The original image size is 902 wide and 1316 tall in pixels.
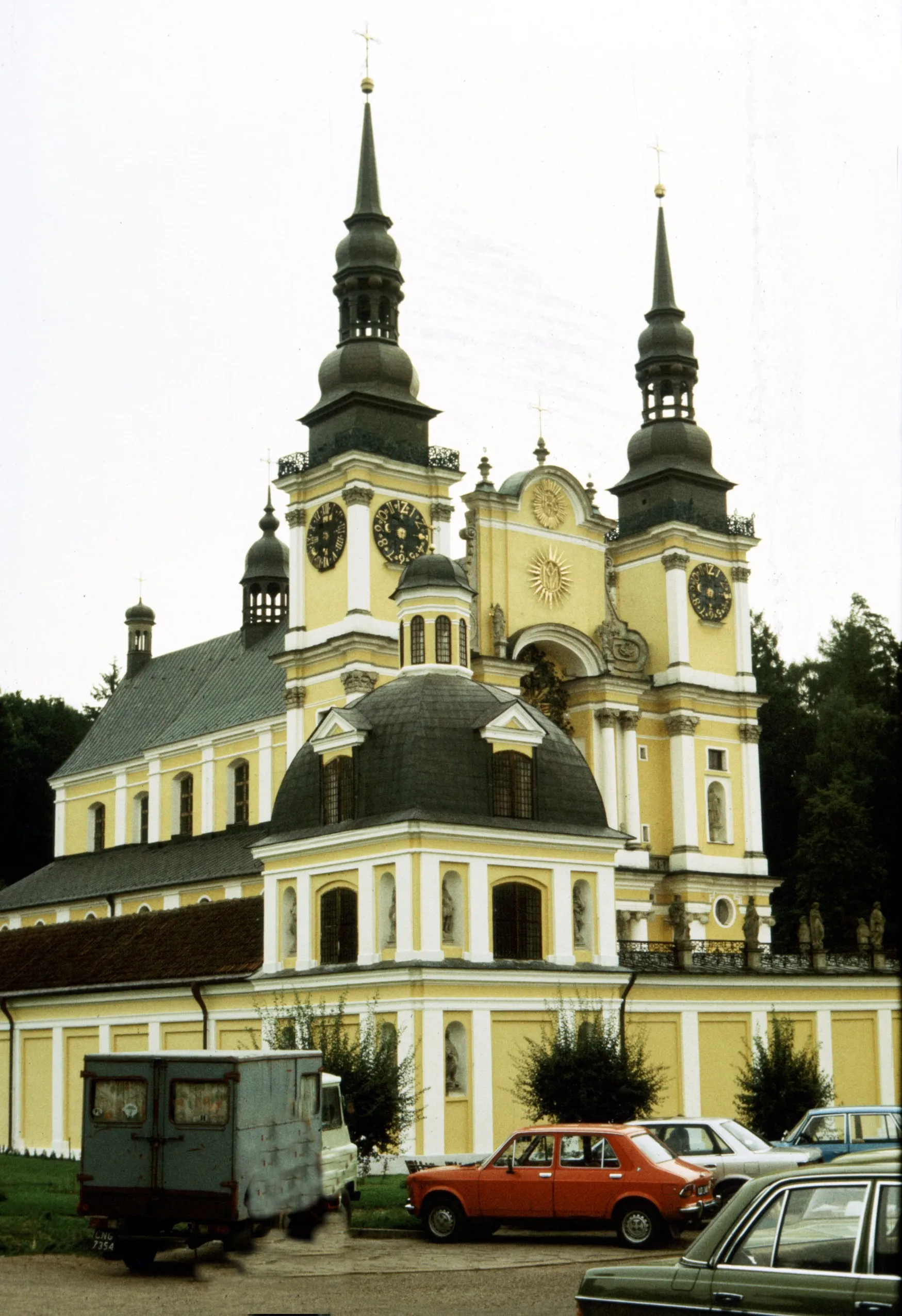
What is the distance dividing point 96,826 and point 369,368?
2770 cm

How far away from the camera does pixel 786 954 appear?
44.5 meters

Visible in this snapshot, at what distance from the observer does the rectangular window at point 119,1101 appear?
20.2 meters

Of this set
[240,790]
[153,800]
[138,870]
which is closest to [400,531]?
[240,790]

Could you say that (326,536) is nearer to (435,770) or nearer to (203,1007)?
(203,1007)

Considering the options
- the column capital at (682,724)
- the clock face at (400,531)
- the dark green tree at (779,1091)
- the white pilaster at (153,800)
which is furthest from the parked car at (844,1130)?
the white pilaster at (153,800)

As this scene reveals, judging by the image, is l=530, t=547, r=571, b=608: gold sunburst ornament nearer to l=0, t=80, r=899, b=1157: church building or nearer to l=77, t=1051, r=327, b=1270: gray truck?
l=0, t=80, r=899, b=1157: church building

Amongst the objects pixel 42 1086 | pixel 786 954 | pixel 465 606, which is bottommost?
pixel 42 1086

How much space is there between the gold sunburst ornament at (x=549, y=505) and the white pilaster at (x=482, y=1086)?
2735 centimetres

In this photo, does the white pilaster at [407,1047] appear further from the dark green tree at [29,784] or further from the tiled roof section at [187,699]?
the dark green tree at [29,784]

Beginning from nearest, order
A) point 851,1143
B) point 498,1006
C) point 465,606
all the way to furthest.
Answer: point 851,1143 < point 498,1006 < point 465,606

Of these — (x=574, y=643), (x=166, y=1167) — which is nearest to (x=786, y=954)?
(x=574, y=643)

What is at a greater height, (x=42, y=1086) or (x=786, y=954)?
(x=786, y=954)

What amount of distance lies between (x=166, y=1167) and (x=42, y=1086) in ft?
84.9

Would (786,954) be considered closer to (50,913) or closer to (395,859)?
(395,859)
